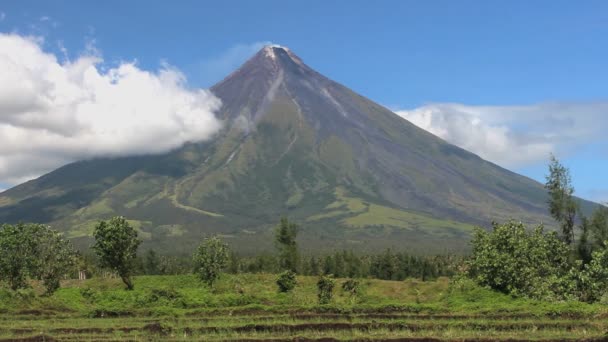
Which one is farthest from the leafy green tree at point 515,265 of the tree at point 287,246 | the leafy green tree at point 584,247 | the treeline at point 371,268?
the treeline at point 371,268

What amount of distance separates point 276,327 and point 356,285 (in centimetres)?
4071

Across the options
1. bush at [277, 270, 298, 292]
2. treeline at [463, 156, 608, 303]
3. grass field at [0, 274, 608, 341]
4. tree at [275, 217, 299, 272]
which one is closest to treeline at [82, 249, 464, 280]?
tree at [275, 217, 299, 272]

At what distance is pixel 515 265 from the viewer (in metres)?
52.2

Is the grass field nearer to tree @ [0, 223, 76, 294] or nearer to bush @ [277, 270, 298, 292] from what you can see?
bush @ [277, 270, 298, 292]

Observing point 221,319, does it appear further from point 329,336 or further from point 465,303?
point 465,303

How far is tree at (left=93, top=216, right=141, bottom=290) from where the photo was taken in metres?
66.9

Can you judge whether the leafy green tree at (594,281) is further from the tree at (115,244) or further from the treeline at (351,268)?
the treeline at (351,268)

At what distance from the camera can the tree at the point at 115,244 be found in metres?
66.9

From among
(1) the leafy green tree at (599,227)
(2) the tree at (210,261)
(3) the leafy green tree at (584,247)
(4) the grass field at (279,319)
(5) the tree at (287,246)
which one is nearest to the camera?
(4) the grass field at (279,319)

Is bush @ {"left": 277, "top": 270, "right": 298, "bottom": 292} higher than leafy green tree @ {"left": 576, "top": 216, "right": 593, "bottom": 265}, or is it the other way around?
leafy green tree @ {"left": 576, "top": 216, "right": 593, "bottom": 265}

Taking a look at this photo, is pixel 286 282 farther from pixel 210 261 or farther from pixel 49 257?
pixel 49 257

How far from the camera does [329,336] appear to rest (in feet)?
96.2

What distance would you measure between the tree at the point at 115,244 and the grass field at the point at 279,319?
1057 centimetres

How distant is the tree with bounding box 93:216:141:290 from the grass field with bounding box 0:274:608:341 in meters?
10.6
